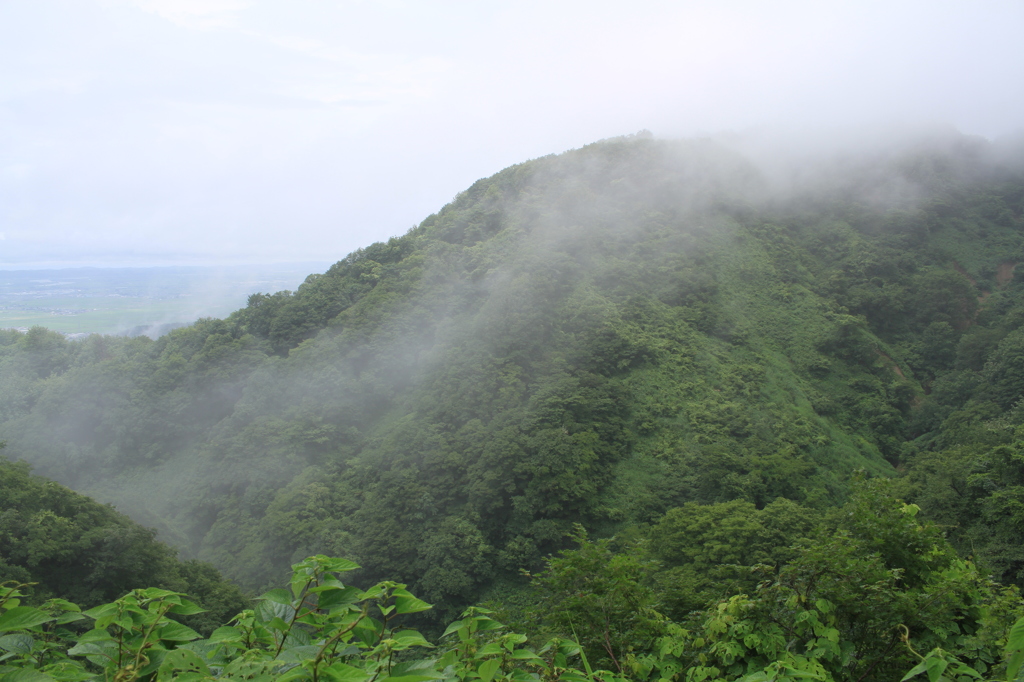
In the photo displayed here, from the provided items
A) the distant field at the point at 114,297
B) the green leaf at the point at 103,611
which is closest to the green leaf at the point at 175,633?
the green leaf at the point at 103,611

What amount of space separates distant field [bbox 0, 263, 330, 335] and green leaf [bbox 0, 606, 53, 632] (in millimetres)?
37751

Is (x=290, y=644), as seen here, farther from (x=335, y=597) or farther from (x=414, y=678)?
(x=414, y=678)

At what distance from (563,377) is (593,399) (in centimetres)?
155

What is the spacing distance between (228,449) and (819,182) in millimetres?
41013

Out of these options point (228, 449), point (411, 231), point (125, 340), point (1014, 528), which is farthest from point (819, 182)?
point (125, 340)

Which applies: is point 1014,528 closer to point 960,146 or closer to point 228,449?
point 228,449

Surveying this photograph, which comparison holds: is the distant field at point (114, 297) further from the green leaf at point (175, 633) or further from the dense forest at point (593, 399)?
the green leaf at point (175, 633)

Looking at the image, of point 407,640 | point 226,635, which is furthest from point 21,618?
point 407,640

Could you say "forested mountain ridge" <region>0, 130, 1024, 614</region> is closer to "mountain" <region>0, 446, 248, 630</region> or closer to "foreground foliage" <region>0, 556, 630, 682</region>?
"mountain" <region>0, 446, 248, 630</region>

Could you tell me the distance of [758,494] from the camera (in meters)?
17.9

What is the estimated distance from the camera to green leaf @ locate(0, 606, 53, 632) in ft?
5.02

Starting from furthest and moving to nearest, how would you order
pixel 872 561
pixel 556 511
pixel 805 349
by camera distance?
pixel 805 349 < pixel 556 511 < pixel 872 561

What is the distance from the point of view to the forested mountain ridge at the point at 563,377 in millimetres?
19219

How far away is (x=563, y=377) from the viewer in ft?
74.4
